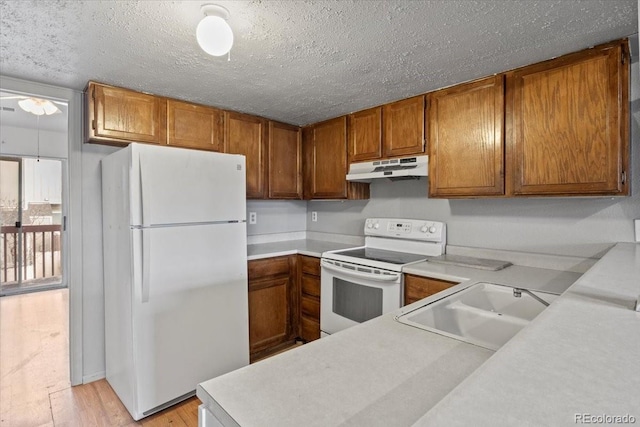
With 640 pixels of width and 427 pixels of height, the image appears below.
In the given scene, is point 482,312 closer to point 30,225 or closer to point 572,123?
point 572,123

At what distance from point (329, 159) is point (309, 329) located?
1.59 meters

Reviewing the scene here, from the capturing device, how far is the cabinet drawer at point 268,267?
265cm

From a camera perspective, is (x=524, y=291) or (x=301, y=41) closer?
(x=524, y=291)

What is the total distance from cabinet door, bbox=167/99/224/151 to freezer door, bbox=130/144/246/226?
0.44 m

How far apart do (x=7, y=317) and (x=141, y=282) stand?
3.17 m

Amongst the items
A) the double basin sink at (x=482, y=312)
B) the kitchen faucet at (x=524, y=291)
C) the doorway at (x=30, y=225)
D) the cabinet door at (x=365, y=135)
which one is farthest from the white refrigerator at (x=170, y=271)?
the doorway at (x=30, y=225)

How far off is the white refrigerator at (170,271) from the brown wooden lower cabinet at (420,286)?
1.20m

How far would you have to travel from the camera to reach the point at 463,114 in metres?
2.10

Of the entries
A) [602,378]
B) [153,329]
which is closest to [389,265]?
[153,329]

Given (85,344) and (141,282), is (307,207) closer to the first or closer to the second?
(141,282)

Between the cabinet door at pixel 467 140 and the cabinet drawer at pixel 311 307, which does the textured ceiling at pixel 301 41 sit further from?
the cabinet drawer at pixel 311 307

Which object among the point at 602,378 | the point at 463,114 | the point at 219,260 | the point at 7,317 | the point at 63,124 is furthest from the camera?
the point at 63,124

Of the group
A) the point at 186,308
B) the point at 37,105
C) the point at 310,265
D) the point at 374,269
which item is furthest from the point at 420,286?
the point at 37,105

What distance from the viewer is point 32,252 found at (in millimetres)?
→ 4973
